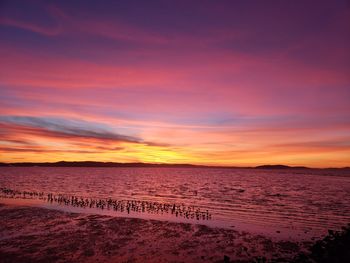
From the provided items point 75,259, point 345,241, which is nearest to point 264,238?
point 345,241

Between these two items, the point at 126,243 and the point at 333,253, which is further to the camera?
the point at 126,243

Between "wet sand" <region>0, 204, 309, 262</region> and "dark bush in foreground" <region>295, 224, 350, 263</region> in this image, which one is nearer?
"dark bush in foreground" <region>295, 224, 350, 263</region>

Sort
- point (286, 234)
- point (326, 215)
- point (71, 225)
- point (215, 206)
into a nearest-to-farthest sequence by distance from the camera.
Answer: point (286, 234) < point (71, 225) < point (326, 215) < point (215, 206)

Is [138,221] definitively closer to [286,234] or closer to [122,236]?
[122,236]

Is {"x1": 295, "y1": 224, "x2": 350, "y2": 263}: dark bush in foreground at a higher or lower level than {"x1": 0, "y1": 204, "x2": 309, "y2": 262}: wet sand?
higher

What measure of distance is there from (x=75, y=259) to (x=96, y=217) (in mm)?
14930

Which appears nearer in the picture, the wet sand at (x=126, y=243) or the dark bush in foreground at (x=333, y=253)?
the dark bush in foreground at (x=333, y=253)

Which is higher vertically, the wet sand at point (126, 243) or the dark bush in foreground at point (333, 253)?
the dark bush in foreground at point (333, 253)

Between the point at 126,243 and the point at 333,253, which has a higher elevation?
the point at 333,253

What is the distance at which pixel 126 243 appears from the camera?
21.4m

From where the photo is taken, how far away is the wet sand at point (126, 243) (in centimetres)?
1823

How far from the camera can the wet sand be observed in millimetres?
18234

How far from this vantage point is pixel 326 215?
35.2m

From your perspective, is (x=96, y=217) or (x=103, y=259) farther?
(x=96, y=217)
